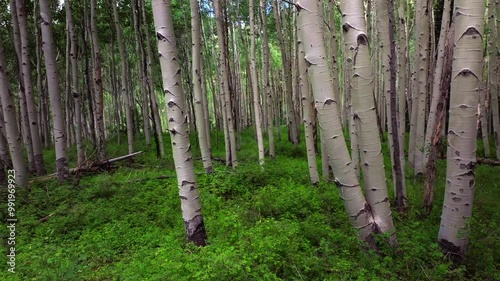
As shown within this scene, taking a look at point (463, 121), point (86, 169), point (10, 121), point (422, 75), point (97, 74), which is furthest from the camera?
point (97, 74)

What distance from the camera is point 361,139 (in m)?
3.05

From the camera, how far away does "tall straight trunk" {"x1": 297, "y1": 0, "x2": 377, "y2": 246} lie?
2889mm

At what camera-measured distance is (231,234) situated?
3832 millimetres

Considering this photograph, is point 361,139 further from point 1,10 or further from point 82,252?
point 1,10

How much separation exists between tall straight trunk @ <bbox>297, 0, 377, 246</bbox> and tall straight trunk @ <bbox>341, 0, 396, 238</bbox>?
4.6 inches

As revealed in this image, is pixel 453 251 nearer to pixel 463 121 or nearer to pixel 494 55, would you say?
pixel 463 121

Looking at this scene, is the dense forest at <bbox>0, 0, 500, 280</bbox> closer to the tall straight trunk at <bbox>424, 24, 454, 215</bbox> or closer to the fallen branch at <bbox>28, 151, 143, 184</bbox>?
the tall straight trunk at <bbox>424, 24, 454, 215</bbox>

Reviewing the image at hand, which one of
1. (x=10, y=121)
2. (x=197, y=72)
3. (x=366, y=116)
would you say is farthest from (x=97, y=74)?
(x=366, y=116)

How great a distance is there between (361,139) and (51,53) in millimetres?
6730

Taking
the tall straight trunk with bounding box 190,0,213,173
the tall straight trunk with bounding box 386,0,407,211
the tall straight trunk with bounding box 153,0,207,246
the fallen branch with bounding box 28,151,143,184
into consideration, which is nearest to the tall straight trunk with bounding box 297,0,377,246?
the tall straight trunk with bounding box 153,0,207,246

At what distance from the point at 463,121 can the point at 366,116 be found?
836 millimetres

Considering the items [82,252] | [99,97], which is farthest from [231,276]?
[99,97]

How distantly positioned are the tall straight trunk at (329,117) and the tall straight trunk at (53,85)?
6.09 metres

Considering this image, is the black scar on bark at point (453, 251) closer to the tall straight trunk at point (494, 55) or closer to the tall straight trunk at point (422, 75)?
the tall straight trunk at point (422, 75)
